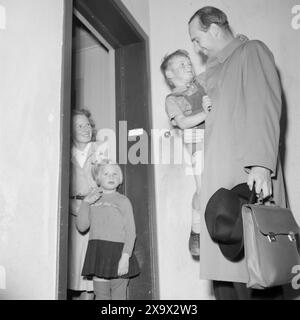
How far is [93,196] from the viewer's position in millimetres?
1506

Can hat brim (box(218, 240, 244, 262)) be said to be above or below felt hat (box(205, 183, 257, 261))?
below

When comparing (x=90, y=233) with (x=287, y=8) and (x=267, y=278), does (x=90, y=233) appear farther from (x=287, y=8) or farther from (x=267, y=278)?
(x=287, y=8)

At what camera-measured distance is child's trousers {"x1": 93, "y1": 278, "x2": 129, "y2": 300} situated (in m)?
1.43

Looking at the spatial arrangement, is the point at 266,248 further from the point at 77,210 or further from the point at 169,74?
the point at 169,74

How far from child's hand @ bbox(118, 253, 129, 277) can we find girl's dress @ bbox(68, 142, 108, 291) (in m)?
0.13

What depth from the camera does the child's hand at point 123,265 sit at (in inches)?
57.9

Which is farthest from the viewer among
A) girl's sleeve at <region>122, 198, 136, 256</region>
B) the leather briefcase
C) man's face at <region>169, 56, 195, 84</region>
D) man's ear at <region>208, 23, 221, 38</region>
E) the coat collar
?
man's face at <region>169, 56, 195, 84</region>

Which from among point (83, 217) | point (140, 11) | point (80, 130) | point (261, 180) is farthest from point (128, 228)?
point (140, 11)

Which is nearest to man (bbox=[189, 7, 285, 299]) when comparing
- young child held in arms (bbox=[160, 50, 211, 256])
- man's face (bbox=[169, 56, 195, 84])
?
young child held in arms (bbox=[160, 50, 211, 256])

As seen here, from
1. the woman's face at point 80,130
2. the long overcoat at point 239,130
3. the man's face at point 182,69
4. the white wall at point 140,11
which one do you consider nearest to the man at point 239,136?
the long overcoat at point 239,130

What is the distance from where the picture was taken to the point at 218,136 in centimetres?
112

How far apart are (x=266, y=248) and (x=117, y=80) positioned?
52.2 inches

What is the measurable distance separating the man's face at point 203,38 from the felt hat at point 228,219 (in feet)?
1.97

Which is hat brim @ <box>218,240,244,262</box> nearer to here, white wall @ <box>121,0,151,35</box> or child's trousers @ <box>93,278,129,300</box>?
child's trousers @ <box>93,278,129,300</box>
